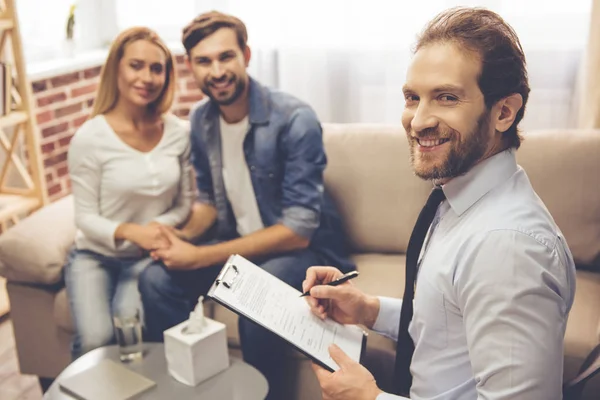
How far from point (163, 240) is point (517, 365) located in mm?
1303

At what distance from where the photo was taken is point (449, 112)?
3.50 feet

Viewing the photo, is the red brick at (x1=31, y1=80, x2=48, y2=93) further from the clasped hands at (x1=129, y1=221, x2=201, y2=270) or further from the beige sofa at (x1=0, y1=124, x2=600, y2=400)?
the clasped hands at (x1=129, y1=221, x2=201, y2=270)

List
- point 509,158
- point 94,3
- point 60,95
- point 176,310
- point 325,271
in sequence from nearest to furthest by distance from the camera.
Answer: point 509,158 < point 325,271 < point 176,310 < point 60,95 < point 94,3

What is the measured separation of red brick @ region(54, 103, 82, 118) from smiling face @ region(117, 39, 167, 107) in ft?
3.73

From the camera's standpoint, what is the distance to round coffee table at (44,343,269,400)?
4.94 feet

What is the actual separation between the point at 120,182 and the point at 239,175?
1.25 ft

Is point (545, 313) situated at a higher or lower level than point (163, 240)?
higher

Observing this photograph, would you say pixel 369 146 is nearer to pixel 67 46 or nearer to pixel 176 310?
pixel 176 310

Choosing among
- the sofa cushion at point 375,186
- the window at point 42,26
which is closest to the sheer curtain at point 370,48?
the sofa cushion at point 375,186

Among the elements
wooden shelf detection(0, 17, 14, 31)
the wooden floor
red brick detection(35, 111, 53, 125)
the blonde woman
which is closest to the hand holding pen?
the blonde woman

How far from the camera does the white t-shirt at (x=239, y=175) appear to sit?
7.04ft

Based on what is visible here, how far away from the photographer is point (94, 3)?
345 centimetres

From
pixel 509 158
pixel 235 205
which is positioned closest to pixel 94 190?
pixel 235 205

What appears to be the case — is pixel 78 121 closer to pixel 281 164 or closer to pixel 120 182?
pixel 120 182
